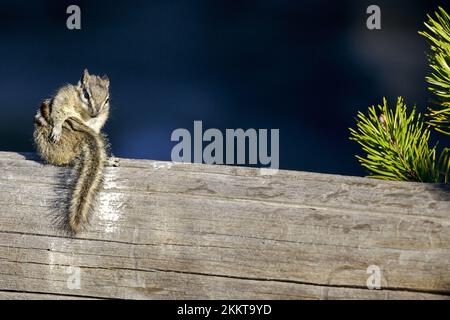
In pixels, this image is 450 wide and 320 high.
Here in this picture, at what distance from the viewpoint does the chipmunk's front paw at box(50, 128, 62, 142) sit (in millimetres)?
2421

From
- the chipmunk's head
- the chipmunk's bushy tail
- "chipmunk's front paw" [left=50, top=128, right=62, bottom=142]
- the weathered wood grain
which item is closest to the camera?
the weathered wood grain

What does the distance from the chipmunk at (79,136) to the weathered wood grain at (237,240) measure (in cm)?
6

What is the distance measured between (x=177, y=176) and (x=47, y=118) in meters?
0.93

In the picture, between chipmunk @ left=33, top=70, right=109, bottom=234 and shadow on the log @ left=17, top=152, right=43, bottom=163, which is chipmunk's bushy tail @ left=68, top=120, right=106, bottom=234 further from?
shadow on the log @ left=17, top=152, right=43, bottom=163

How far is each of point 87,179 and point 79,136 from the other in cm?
44

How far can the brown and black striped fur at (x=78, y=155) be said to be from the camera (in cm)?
192

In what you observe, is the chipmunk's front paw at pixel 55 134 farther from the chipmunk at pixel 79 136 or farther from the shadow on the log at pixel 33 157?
the shadow on the log at pixel 33 157

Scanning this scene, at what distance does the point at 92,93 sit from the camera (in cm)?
289

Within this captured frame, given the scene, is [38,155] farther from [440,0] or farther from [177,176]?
[440,0]

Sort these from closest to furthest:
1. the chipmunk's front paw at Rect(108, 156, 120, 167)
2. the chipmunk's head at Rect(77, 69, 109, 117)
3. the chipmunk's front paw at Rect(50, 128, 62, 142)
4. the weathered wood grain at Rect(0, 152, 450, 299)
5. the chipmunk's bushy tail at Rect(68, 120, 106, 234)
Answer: the weathered wood grain at Rect(0, 152, 450, 299)
the chipmunk's bushy tail at Rect(68, 120, 106, 234)
the chipmunk's front paw at Rect(108, 156, 120, 167)
the chipmunk's front paw at Rect(50, 128, 62, 142)
the chipmunk's head at Rect(77, 69, 109, 117)

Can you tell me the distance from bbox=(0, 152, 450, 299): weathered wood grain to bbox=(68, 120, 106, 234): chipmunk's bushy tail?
0.11 feet

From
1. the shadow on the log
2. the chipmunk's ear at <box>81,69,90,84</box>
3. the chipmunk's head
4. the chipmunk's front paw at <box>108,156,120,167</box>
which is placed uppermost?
the chipmunk's ear at <box>81,69,90,84</box>

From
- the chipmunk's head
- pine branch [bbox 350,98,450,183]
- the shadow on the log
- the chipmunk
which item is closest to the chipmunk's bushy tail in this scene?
the chipmunk

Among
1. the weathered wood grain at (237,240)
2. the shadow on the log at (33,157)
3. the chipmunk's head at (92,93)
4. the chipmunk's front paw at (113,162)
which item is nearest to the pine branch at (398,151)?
the weathered wood grain at (237,240)
